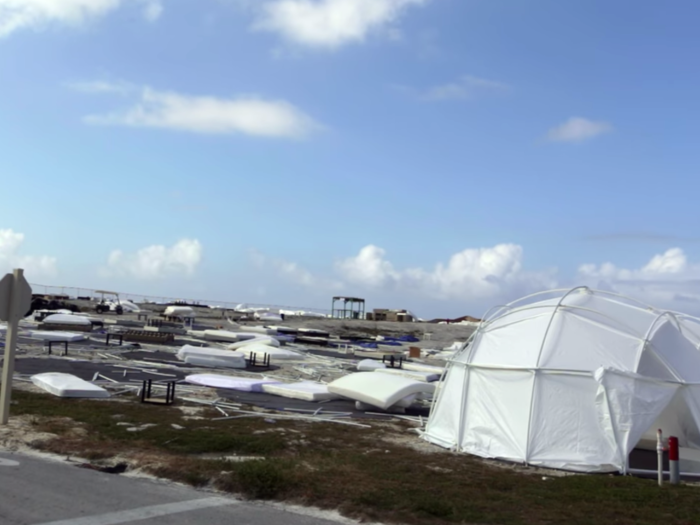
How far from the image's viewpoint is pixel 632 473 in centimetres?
1237

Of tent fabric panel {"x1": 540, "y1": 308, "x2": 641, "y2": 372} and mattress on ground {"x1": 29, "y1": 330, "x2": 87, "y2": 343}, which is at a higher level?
tent fabric panel {"x1": 540, "y1": 308, "x2": 641, "y2": 372}

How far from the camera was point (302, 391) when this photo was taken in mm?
20656

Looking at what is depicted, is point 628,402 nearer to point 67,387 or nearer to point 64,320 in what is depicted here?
point 67,387

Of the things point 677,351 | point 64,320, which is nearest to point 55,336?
point 64,320

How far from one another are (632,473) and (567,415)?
148 centimetres

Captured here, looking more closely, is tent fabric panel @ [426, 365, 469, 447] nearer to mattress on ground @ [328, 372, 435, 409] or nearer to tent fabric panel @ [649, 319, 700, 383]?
mattress on ground @ [328, 372, 435, 409]

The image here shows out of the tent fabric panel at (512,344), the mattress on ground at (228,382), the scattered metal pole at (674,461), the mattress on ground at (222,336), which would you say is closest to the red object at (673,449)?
the scattered metal pole at (674,461)

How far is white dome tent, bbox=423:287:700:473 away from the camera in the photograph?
41.8 ft

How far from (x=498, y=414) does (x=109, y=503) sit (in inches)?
316

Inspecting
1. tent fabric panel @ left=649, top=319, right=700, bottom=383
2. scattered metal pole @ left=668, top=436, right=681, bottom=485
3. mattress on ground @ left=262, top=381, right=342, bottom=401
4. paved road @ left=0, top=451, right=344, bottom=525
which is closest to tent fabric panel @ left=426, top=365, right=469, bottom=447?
tent fabric panel @ left=649, top=319, right=700, bottom=383

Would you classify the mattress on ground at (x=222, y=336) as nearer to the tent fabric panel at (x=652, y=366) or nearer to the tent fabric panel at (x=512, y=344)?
the tent fabric panel at (x=512, y=344)

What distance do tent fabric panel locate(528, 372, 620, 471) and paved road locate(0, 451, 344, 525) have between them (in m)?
6.33

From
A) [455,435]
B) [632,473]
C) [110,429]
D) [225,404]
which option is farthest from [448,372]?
[110,429]

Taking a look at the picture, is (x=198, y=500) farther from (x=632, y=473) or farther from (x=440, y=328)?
(x=440, y=328)
